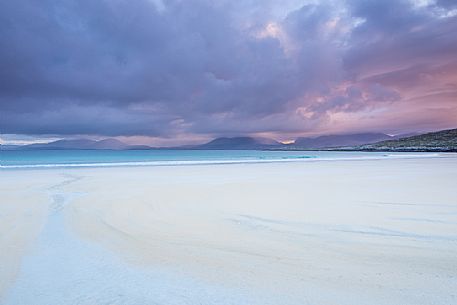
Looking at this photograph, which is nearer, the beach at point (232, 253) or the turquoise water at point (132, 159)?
the beach at point (232, 253)

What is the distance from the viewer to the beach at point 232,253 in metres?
2.66

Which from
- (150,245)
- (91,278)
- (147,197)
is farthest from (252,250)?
(147,197)

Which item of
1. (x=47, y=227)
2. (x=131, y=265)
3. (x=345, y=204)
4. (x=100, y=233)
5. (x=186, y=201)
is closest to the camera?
(x=131, y=265)

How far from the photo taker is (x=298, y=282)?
9.23ft

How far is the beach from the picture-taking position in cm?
266

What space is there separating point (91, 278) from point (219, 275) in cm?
132

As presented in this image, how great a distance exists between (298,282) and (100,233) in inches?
127

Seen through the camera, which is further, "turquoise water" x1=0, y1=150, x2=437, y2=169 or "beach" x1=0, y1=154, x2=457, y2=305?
"turquoise water" x1=0, y1=150, x2=437, y2=169

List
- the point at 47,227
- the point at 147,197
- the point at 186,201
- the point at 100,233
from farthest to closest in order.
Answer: the point at 147,197 → the point at 186,201 → the point at 47,227 → the point at 100,233

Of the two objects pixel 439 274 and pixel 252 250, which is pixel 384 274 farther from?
pixel 252 250

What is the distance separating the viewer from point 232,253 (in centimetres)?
363

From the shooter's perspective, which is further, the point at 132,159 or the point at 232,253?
the point at 132,159

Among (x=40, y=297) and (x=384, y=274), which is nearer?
(x=40, y=297)

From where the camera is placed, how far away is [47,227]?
16.4 feet
